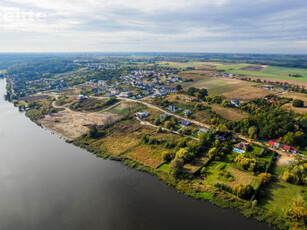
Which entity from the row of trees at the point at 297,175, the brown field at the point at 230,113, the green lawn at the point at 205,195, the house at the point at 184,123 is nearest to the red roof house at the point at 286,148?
the row of trees at the point at 297,175

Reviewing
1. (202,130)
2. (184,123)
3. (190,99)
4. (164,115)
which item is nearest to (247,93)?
(190,99)

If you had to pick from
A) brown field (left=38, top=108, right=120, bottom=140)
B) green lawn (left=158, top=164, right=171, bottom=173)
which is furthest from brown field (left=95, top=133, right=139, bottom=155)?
green lawn (left=158, top=164, right=171, bottom=173)

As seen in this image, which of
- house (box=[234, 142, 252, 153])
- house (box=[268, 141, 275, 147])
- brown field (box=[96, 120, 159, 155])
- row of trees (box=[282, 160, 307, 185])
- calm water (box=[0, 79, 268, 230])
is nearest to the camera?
calm water (box=[0, 79, 268, 230])

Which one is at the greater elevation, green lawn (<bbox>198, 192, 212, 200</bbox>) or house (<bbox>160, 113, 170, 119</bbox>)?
house (<bbox>160, 113, 170, 119</bbox>)

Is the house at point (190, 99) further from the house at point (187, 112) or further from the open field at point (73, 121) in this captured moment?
the open field at point (73, 121)

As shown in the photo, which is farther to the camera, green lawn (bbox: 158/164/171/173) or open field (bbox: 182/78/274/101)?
open field (bbox: 182/78/274/101)

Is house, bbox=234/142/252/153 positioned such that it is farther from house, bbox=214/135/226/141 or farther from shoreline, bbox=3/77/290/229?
shoreline, bbox=3/77/290/229

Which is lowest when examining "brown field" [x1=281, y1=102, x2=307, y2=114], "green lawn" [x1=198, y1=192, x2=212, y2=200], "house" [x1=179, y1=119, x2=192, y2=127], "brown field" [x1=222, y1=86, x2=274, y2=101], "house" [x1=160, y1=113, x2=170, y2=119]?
"green lawn" [x1=198, y1=192, x2=212, y2=200]

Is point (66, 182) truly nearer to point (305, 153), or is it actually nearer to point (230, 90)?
point (305, 153)
